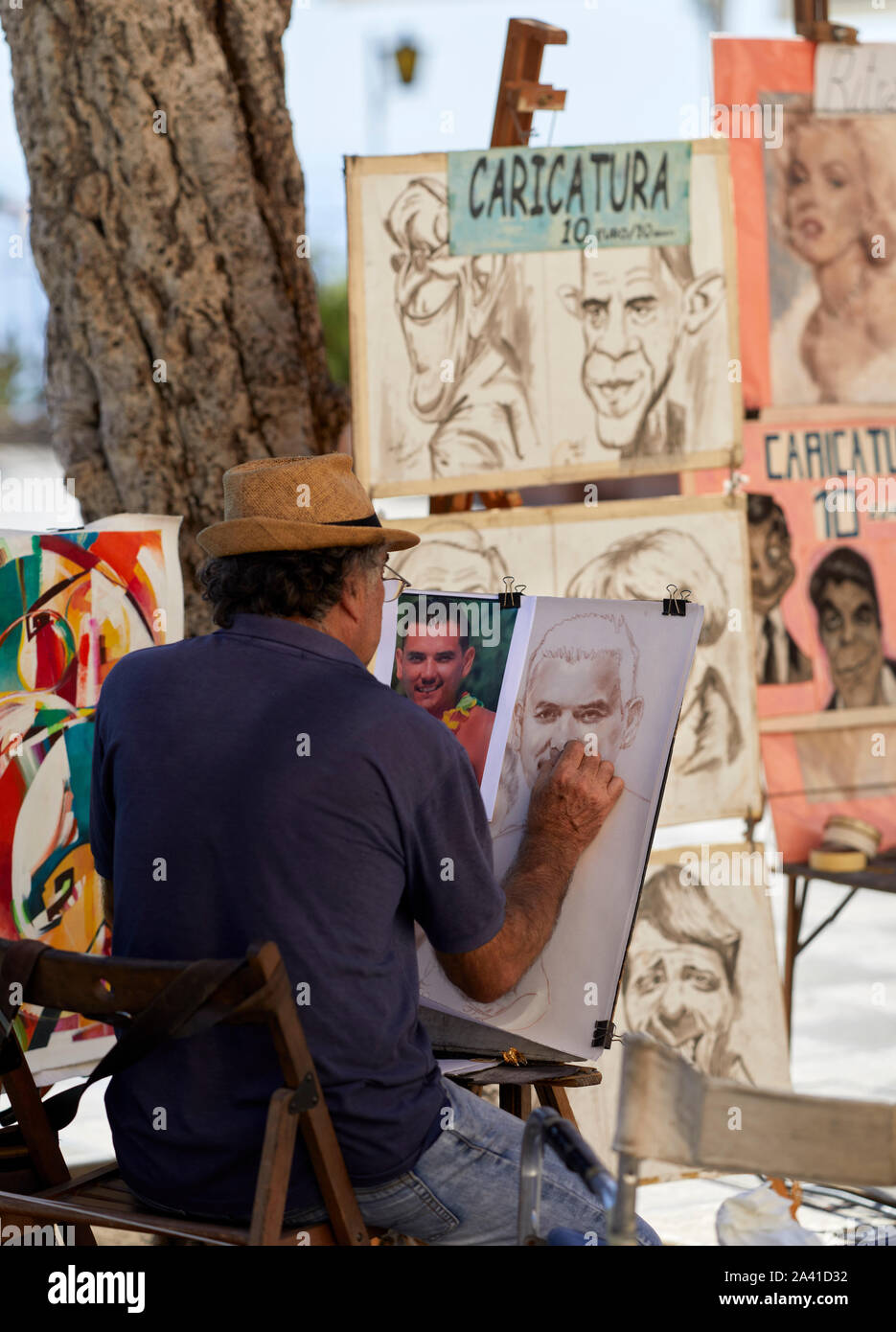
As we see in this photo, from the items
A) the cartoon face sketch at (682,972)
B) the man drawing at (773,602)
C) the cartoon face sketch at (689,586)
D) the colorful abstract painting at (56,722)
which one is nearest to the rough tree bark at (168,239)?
the colorful abstract painting at (56,722)

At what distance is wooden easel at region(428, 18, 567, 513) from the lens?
2.77m

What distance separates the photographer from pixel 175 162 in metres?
3.09

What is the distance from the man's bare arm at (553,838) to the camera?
188 cm

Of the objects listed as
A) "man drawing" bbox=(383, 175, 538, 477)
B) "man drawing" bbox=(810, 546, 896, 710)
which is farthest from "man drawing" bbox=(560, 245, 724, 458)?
"man drawing" bbox=(810, 546, 896, 710)

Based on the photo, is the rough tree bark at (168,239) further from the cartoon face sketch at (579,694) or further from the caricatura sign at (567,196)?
the cartoon face sketch at (579,694)

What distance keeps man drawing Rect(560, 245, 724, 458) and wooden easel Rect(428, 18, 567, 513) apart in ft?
0.86

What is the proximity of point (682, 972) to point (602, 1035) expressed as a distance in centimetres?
90


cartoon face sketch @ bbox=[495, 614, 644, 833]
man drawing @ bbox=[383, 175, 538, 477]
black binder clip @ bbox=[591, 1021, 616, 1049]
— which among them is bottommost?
black binder clip @ bbox=[591, 1021, 616, 1049]

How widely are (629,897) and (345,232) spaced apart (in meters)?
1.42

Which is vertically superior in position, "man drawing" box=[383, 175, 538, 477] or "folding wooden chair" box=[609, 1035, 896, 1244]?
"man drawing" box=[383, 175, 538, 477]

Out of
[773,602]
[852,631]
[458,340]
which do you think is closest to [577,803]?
[458,340]

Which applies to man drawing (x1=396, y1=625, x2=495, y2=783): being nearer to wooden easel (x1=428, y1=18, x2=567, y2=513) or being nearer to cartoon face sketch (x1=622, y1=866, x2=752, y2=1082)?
wooden easel (x1=428, y1=18, x2=567, y2=513)
